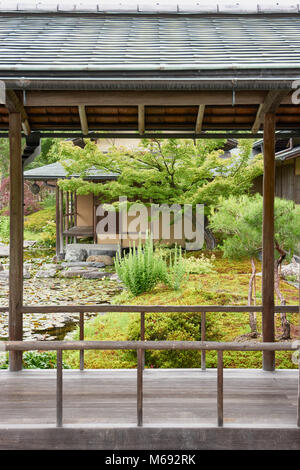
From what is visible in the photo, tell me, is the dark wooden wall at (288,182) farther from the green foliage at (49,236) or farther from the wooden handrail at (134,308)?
the green foliage at (49,236)

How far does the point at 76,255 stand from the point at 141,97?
37.6 ft

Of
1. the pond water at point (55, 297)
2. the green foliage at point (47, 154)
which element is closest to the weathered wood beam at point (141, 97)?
the pond water at point (55, 297)

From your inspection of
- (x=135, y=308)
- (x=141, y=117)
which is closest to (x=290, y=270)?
(x=135, y=308)

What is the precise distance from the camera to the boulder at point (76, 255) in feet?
50.0

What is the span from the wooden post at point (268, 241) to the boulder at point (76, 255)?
11249 mm

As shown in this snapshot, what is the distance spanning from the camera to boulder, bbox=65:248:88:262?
50.0ft

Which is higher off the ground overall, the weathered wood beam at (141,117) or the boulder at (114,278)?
the weathered wood beam at (141,117)

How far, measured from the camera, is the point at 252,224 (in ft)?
22.9

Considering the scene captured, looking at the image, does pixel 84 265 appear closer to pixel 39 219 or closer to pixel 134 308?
pixel 39 219

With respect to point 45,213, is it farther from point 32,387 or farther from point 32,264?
point 32,387

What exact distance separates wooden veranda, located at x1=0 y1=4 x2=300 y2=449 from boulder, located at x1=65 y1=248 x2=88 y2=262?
10.0 m

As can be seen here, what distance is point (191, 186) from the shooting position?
39.2 ft

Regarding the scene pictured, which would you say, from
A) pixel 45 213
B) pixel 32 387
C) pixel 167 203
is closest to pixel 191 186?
pixel 167 203

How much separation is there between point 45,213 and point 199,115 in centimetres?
1842
